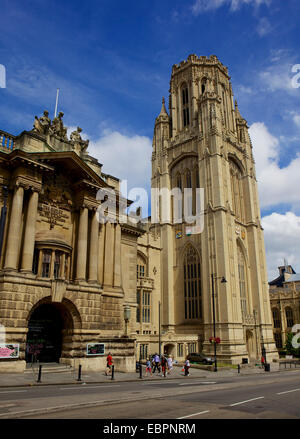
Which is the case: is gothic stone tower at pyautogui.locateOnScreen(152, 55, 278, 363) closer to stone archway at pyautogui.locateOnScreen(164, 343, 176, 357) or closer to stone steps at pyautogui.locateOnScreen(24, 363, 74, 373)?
stone archway at pyautogui.locateOnScreen(164, 343, 176, 357)

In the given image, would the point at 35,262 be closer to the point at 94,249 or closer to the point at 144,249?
the point at 94,249

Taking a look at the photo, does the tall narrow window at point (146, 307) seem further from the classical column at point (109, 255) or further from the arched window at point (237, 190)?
the classical column at point (109, 255)

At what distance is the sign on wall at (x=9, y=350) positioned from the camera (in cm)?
1977

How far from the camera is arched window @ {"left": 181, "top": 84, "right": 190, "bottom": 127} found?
66.2 metres

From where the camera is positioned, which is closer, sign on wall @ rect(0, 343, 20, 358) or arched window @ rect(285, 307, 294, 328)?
sign on wall @ rect(0, 343, 20, 358)

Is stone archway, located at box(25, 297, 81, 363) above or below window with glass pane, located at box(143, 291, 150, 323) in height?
below

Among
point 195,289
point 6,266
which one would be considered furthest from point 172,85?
point 6,266

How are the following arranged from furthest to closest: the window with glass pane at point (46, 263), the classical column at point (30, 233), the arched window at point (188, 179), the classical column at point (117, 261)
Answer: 1. the arched window at point (188, 179)
2. the classical column at point (117, 261)
3. the window with glass pane at point (46, 263)
4. the classical column at point (30, 233)

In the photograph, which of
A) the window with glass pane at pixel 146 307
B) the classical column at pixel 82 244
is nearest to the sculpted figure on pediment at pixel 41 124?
the classical column at pixel 82 244

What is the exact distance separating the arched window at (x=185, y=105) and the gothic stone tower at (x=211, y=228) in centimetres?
19

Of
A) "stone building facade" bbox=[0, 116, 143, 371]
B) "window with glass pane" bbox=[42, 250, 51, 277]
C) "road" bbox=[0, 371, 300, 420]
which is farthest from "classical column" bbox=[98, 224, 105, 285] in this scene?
"road" bbox=[0, 371, 300, 420]

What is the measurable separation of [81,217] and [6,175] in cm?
621

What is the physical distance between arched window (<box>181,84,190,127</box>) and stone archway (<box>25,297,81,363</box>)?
49.3 m
